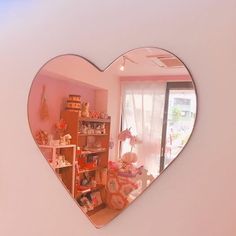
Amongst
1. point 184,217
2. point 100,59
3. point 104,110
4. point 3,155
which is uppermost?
point 100,59

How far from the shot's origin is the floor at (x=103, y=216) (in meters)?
0.98

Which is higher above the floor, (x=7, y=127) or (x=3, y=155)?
(x=7, y=127)

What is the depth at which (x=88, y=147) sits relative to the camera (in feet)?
3.43

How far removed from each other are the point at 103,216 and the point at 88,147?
0.83ft

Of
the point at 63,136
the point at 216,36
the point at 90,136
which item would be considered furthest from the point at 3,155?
the point at 216,36

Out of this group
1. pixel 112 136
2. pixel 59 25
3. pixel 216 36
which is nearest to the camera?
pixel 216 36

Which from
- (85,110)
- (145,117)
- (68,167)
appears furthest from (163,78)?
(68,167)

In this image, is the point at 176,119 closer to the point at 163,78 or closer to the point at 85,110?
the point at 163,78

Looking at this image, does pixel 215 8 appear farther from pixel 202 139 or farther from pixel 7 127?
pixel 7 127

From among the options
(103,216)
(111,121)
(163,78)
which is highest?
(163,78)

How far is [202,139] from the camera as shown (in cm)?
88

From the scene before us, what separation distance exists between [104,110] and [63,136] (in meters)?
0.19

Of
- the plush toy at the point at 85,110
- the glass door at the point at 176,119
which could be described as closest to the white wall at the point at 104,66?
the glass door at the point at 176,119

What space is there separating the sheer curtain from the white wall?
0.27 ft
